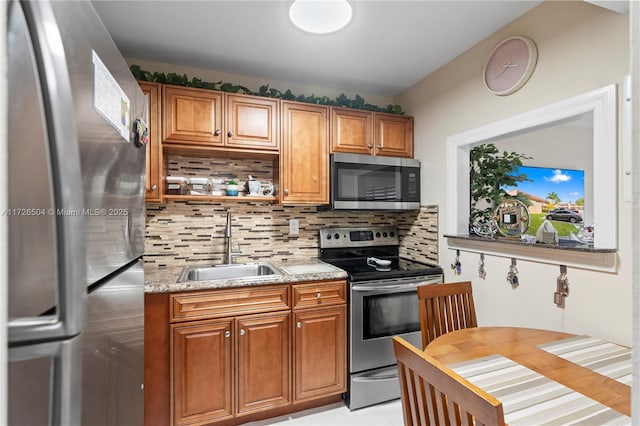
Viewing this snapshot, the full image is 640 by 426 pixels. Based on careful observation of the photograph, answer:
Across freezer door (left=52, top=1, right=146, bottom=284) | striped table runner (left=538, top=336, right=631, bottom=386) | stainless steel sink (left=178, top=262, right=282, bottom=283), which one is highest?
freezer door (left=52, top=1, right=146, bottom=284)

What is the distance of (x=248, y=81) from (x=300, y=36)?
30.2 inches

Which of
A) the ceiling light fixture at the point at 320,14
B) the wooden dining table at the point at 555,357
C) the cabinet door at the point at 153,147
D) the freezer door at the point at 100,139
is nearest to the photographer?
the freezer door at the point at 100,139

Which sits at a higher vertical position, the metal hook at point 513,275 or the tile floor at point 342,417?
the metal hook at point 513,275

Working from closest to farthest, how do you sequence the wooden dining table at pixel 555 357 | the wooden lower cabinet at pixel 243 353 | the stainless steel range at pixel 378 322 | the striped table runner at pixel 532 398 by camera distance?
the striped table runner at pixel 532 398
the wooden dining table at pixel 555 357
the wooden lower cabinet at pixel 243 353
the stainless steel range at pixel 378 322

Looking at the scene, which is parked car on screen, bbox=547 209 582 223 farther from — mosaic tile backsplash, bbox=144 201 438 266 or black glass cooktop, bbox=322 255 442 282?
black glass cooktop, bbox=322 255 442 282

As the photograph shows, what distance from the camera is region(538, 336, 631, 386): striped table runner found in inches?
44.0

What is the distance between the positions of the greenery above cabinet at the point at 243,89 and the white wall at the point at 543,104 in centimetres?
63

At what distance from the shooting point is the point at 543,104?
1.71 metres

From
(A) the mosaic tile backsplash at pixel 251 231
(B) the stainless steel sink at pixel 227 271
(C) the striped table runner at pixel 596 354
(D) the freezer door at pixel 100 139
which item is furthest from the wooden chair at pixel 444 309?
(D) the freezer door at pixel 100 139

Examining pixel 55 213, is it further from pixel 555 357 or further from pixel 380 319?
pixel 380 319

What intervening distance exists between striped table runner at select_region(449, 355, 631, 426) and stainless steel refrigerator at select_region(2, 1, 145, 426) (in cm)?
107

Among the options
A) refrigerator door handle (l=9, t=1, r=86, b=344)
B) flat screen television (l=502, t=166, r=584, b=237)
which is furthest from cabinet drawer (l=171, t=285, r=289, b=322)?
flat screen television (l=502, t=166, r=584, b=237)

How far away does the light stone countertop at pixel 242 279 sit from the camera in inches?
71.2

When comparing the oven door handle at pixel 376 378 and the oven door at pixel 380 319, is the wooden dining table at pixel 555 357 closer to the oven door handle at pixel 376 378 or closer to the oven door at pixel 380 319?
the oven door at pixel 380 319
